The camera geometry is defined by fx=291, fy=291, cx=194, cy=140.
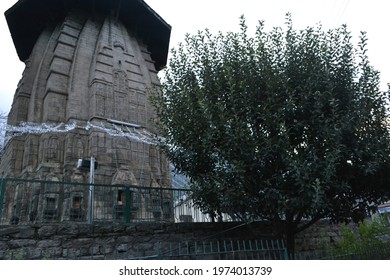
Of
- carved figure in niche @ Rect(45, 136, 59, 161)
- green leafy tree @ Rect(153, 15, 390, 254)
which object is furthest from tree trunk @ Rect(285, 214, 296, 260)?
carved figure in niche @ Rect(45, 136, 59, 161)

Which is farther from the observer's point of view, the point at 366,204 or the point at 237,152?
Answer: the point at 366,204

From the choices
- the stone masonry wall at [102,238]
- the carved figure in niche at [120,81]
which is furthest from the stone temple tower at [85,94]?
the stone masonry wall at [102,238]

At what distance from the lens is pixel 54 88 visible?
1427cm

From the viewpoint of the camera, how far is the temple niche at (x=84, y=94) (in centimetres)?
1290

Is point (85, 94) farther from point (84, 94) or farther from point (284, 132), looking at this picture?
point (284, 132)

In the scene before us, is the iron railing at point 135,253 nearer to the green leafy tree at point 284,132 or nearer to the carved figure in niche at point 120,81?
the green leafy tree at point 284,132

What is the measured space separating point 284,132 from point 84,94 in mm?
11834

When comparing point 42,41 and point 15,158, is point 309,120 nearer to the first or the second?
point 15,158

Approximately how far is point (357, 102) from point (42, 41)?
18.7 meters

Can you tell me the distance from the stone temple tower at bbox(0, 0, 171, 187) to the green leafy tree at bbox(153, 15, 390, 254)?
707 centimetres

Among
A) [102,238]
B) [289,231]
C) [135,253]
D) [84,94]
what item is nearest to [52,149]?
[84,94]

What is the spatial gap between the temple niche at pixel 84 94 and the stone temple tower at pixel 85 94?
1.8 inches

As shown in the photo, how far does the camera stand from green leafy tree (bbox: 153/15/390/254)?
545cm

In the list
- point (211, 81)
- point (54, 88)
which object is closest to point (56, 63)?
point (54, 88)
